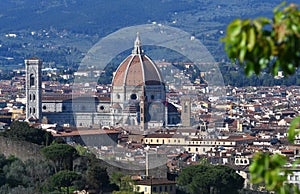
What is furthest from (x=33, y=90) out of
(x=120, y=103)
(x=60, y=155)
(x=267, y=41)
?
(x=267, y=41)

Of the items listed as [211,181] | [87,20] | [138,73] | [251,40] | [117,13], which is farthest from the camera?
[117,13]

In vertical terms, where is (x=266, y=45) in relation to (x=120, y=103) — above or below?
below

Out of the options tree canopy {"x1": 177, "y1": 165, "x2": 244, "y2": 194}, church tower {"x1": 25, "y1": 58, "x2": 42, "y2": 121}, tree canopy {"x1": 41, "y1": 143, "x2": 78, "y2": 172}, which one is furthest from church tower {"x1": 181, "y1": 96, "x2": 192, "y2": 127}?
tree canopy {"x1": 41, "y1": 143, "x2": 78, "y2": 172}

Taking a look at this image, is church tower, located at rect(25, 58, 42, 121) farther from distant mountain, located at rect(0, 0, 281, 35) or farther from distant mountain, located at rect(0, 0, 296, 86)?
distant mountain, located at rect(0, 0, 281, 35)

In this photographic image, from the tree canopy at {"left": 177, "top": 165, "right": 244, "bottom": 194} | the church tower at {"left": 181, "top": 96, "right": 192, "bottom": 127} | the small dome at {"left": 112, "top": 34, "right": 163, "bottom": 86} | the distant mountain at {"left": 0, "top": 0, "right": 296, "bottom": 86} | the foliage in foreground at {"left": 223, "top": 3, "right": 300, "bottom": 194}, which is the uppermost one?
the distant mountain at {"left": 0, "top": 0, "right": 296, "bottom": 86}

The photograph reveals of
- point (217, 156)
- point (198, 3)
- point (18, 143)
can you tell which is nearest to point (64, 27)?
point (198, 3)

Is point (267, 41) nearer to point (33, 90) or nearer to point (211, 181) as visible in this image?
point (211, 181)

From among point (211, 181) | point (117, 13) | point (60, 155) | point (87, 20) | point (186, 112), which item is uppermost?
point (117, 13)
